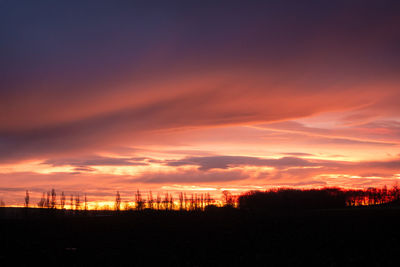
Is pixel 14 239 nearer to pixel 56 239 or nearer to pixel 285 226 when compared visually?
pixel 56 239

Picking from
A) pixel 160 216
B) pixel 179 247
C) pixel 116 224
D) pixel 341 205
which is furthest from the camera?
pixel 341 205

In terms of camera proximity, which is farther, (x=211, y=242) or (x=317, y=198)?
(x=317, y=198)

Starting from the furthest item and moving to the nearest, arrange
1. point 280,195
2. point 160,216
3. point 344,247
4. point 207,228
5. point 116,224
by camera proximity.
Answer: point 280,195 → point 160,216 → point 116,224 → point 207,228 → point 344,247

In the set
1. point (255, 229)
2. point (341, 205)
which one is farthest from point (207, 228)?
point (341, 205)

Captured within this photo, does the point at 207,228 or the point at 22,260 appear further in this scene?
the point at 207,228

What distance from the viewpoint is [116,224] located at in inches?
1220

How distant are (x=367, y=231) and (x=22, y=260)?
18.9m

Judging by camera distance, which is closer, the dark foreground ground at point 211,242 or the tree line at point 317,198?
the dark foreground ground at point 211,242

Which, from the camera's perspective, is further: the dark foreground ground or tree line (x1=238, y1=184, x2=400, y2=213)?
tree line (x1=238, y1=184, x2=400, y2=213)

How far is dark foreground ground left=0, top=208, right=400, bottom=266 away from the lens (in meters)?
18.1

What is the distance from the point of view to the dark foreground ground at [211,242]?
59.3 feet

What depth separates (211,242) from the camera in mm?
Result: 22406

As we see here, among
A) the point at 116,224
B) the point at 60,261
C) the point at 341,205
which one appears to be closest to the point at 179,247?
the point at 60,261

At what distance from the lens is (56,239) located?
82.8ft
